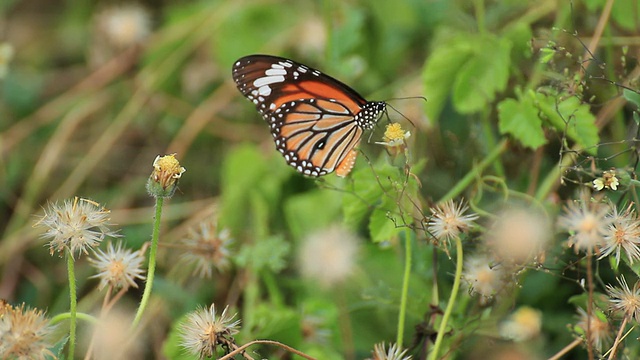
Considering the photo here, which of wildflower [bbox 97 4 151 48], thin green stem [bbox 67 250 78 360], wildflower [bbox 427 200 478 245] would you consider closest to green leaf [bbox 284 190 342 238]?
wildflower [bbox 427 200 478 245]

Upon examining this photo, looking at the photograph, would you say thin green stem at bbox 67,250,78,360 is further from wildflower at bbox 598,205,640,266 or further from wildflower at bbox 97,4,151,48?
wildflower at bbox 97,4,151,48

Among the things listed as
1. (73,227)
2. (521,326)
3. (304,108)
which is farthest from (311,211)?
(73,227)

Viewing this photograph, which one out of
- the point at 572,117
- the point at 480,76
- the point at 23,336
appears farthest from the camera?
the point at 480,76

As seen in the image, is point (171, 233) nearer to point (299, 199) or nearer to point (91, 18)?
point (299, 199)

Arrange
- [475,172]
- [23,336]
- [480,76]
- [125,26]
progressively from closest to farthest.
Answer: [23,336]
[475,172]
[480,76]
[125,26]

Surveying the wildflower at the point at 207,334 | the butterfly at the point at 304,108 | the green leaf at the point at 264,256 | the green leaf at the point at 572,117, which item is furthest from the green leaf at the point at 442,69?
the wildflower at the point at 207,334

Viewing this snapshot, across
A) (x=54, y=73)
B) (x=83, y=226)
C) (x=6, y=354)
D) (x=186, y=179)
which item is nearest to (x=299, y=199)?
(x=186, y=179)

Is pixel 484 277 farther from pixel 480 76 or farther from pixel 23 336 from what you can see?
pixel 23 336
